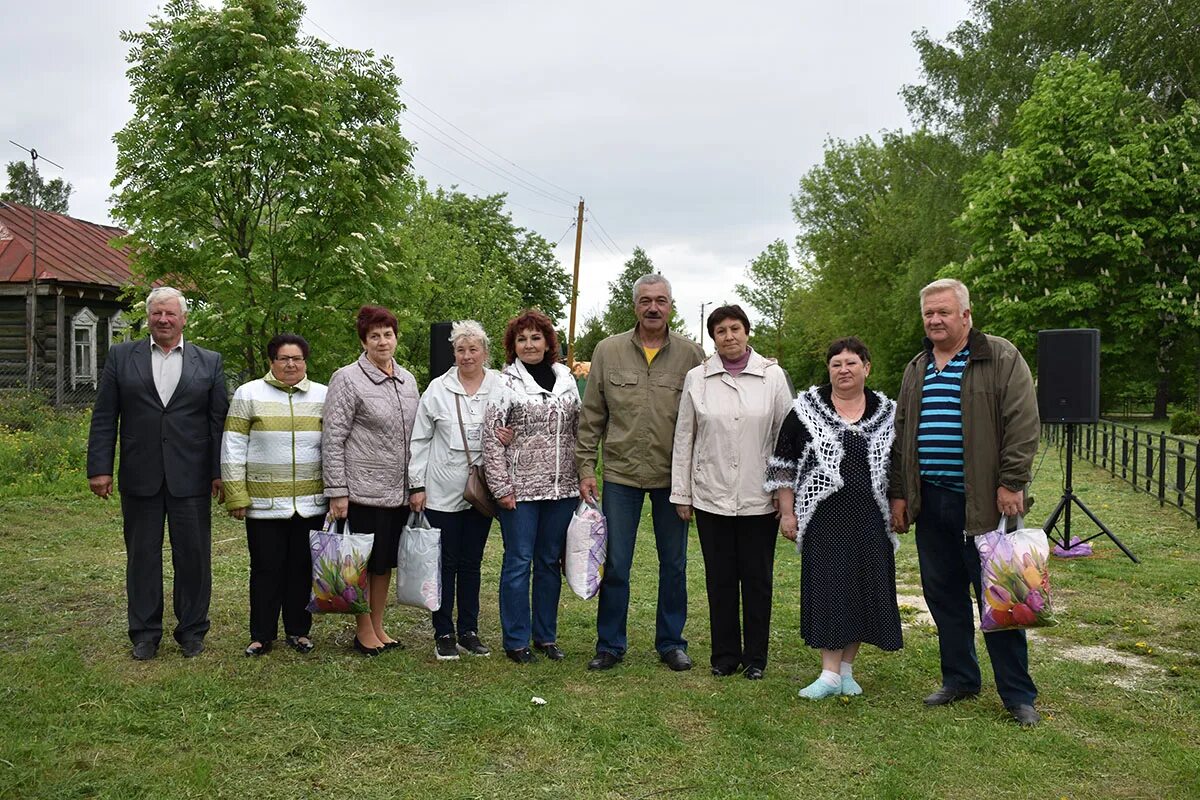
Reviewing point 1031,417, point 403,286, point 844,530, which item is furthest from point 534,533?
point 403,286

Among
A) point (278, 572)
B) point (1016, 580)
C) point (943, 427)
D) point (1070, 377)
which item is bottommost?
point (278, 572)

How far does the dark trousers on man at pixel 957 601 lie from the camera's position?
4.32 meters

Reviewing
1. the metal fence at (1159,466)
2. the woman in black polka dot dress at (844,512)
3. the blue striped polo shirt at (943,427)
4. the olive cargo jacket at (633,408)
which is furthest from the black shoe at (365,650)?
the metal fence at (1159,466)

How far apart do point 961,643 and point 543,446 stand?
2.20 m

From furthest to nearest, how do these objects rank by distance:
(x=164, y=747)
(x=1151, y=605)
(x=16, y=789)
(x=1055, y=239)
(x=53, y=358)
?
1. (x=1055, y=239)
2. (x=53, y=358)
3. (x=1151, y=605)
4. (x=164, y=747)
5. (x=16, y=789)

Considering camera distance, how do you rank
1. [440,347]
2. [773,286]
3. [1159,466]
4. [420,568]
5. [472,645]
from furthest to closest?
[773,286] → [1159,466] → [440,347] → [472,645] → [420,568]

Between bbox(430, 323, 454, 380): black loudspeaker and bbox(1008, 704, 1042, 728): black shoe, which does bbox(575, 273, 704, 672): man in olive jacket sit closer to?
bbox(1008, 704, 1042, 728): black shoe

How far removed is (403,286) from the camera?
492 inches

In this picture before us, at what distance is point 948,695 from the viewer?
4.57 meters

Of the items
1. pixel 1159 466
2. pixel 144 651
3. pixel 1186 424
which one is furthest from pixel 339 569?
pixel 1186 424

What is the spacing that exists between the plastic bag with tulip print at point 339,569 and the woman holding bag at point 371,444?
6.5 inches

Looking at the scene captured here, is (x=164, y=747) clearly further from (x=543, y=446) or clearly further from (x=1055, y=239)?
(x=1055, y=239)

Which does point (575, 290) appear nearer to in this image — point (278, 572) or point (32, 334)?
point (32, 334)

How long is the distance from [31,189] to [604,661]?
1953 inches
